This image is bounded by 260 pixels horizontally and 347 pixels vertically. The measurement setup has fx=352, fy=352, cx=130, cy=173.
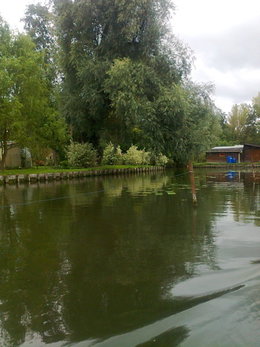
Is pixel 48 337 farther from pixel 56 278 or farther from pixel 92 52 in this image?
pixel 92 52

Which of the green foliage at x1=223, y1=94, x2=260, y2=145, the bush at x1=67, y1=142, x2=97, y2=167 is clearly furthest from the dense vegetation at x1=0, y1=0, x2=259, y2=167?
the green foliage at x1=223, y1=94, x2=260, y2=145

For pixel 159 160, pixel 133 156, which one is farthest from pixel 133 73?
pixel 159 160

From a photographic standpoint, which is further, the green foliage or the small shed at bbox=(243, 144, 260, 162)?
the green foliage

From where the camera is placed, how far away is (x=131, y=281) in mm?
6469

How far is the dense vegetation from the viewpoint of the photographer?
929 inches

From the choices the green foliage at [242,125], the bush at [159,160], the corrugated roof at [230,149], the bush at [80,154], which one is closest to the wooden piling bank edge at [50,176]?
the bush at [80,154]

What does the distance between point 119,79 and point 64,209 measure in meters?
11.4

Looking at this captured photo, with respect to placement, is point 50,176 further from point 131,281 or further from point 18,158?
point 131,281

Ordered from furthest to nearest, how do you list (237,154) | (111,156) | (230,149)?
(230,149), (237,154), (111,156)

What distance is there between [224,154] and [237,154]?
2522mm

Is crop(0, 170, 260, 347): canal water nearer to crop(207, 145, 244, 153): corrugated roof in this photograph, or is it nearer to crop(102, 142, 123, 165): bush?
crop(102, 142, 123, 165): bush

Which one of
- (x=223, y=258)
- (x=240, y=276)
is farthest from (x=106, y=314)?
(x=223, y=258)

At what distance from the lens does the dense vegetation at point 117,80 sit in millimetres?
23594

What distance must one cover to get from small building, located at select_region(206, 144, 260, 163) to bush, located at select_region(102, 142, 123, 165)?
2473 centimetres
